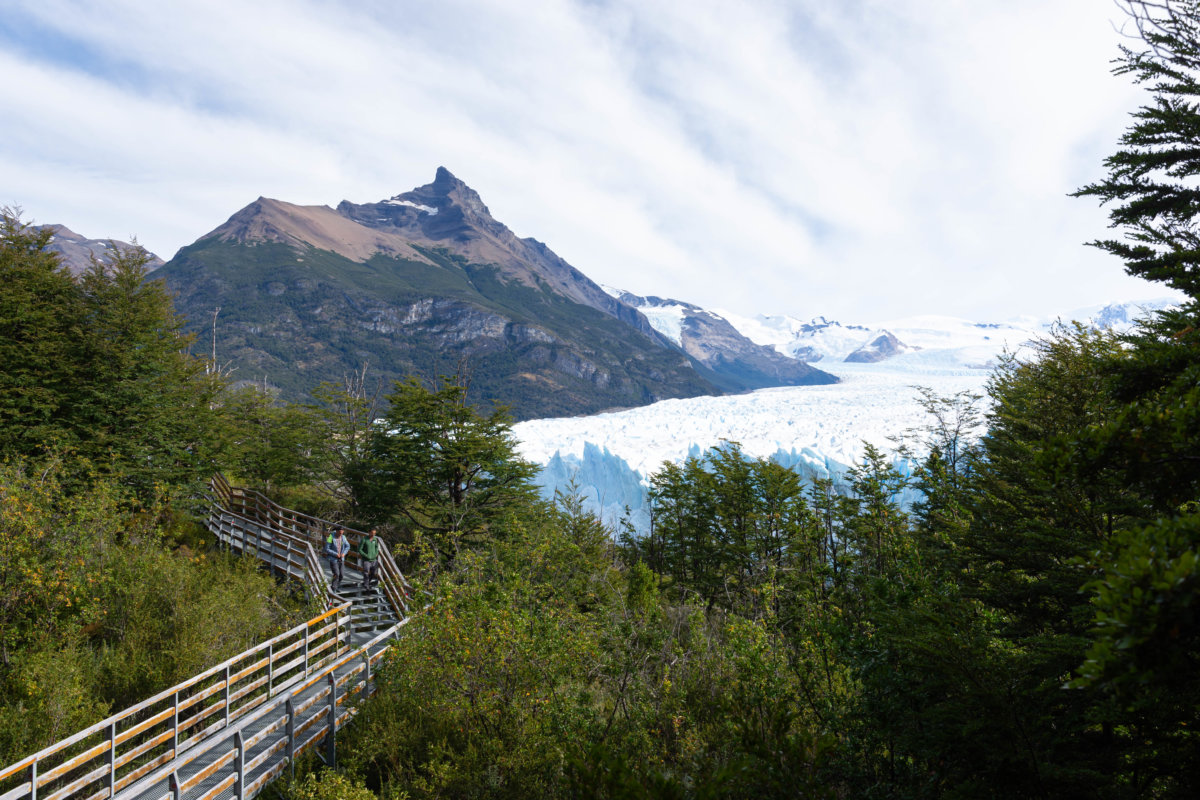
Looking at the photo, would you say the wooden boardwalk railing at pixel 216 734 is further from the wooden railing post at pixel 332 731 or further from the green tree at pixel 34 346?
the green tree at pixel 34 346

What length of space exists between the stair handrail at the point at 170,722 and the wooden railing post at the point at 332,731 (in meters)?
0.46

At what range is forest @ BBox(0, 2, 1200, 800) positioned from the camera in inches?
171

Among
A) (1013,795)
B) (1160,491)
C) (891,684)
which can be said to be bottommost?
(1013,795)

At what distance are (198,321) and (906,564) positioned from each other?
21789 cm

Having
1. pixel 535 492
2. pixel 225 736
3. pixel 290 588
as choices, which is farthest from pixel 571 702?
pixel 535 492

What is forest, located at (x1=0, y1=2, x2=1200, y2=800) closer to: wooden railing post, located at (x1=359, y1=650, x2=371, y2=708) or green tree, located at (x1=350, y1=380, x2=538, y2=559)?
wooden railing post, located at (x1=359, y1=650, x2=371, y2=708)

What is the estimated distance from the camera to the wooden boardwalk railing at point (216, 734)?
262 inches

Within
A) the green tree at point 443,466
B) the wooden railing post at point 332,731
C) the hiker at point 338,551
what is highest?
the green tree at point 443,466

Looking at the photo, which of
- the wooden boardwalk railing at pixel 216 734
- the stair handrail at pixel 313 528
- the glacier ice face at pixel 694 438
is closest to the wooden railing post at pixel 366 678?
the wooden boardwalk railing at pixel 216 734

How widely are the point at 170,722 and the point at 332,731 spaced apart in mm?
2546

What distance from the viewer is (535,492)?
22344 millimetres

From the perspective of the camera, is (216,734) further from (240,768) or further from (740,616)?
(740,616)

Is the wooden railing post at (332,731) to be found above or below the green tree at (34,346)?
below

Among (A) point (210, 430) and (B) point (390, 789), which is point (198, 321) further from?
(B) point (390, 789)
